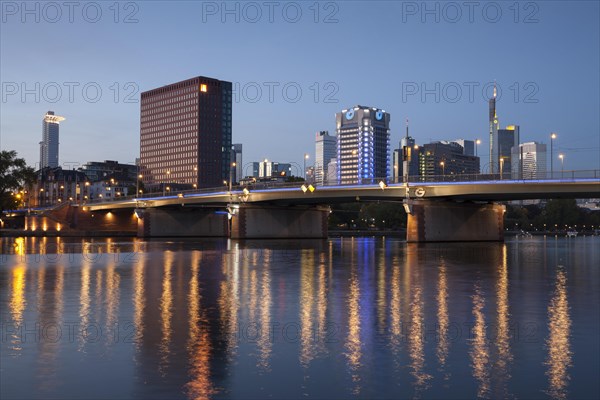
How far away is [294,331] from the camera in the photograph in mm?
17906

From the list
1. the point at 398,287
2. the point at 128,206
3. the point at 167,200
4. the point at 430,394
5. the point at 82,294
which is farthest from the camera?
the point at 128,206

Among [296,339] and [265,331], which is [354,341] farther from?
[265,331]

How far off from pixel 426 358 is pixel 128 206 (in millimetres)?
136144

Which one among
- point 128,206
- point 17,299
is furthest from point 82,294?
point 128,206

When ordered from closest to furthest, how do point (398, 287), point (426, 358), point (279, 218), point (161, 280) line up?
point (426, 358) → point (398, 287) → point (161, 280) → point (279, 218)

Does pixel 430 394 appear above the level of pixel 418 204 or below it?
below

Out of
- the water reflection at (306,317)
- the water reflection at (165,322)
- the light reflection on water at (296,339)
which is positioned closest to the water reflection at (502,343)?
the light reflection on water at (296,339)

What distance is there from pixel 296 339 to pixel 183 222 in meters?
126

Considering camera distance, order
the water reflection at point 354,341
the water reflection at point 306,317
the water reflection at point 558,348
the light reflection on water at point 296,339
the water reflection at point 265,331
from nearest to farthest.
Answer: the light reflection on water at point 296,339, the water reflection at point 558,348, the water reflection at point 354,341, the water reflection at point 265,331, the water reflection at point 306,317

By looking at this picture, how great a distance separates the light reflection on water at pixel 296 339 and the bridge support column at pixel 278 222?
8178cm

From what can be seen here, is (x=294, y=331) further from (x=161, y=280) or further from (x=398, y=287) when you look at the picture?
(x=161, y=280)

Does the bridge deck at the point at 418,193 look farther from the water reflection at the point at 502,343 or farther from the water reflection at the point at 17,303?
the water reflection at the point at 17,303

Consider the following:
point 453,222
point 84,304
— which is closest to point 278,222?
point 453,222

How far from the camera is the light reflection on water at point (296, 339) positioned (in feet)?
40.5
